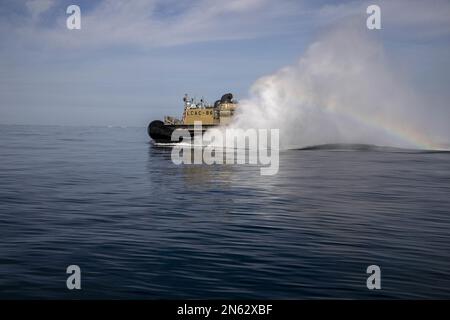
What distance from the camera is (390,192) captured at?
21.6 meters

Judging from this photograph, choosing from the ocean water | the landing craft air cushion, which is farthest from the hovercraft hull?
the ocean water

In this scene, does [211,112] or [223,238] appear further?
[211,112]

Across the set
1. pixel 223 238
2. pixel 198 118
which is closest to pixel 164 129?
pixel 198 118

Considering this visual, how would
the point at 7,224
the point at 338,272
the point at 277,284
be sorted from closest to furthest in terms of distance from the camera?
the point at 277,284 < the point at 338,272 < the point at 7,224

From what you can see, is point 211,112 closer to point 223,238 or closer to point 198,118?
point 198,118

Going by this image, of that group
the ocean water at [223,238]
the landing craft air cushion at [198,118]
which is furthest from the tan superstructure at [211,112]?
the ocean water at [223,238]

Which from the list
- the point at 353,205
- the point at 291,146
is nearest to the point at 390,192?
the point at 353,205

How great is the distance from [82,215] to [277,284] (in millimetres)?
8644

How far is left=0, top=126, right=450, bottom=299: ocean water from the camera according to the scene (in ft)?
28.6

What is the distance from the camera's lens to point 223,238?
12.5m

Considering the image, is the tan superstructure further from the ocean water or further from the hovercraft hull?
the ocean water

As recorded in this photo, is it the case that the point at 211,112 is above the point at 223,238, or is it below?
above

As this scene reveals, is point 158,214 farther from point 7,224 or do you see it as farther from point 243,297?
point 243,297

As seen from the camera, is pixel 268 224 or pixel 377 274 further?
pixel 268 224
